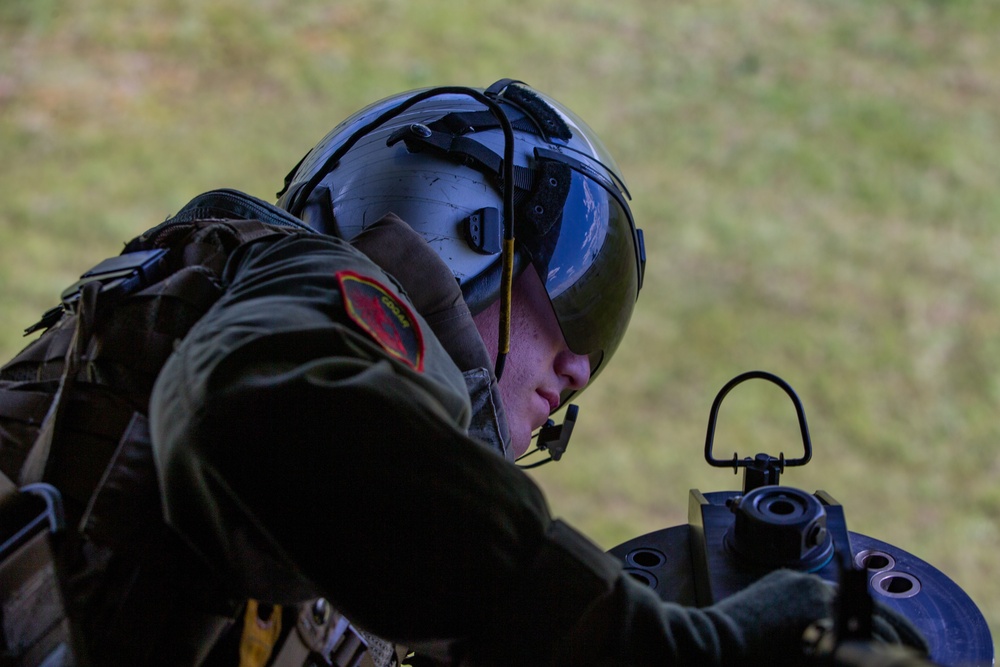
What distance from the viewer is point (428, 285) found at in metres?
1.79

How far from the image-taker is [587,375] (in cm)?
245

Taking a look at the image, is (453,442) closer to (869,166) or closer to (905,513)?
(905,513)

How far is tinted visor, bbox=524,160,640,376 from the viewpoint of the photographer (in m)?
2.21

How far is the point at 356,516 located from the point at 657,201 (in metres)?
7.59

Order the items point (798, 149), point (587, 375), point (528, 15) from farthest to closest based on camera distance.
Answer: point (528, 15) → point (798, 149) → point (587, 375)

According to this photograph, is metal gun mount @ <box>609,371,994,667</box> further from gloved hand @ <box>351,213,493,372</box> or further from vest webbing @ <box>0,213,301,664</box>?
vest webbing @ <box>0,213,301,664</box>

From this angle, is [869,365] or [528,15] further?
[528,15]

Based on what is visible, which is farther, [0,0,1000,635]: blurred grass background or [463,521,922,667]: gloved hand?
[0,0,1000,635]: blurred grass background

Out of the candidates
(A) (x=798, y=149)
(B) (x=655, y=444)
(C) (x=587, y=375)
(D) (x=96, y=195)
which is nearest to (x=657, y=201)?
(A) (x=798, y=149)

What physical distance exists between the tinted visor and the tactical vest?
65 centimetres

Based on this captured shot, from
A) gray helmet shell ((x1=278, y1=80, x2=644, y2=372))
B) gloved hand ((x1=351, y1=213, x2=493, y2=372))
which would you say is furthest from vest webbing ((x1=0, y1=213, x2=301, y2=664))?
gray helmet shell ((x1=278, y1=80, x2=644, y2=372))

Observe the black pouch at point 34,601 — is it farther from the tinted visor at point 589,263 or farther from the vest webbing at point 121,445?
the tinted visor at point 589,263

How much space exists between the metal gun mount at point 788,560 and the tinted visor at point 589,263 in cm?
47

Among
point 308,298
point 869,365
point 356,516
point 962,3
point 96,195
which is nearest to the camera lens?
point 356,516
